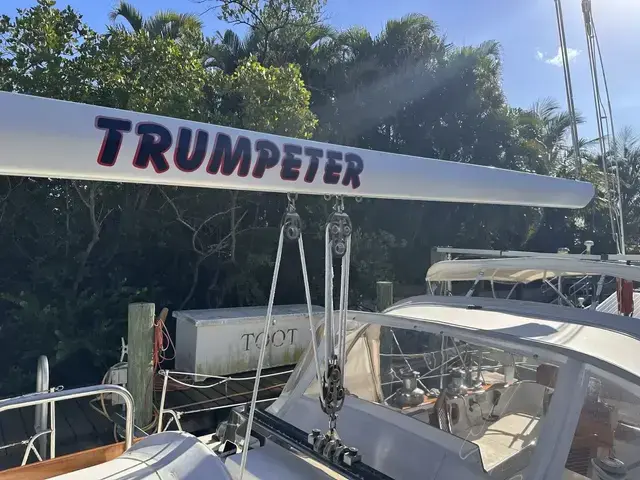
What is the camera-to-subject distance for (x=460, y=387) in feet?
8.42

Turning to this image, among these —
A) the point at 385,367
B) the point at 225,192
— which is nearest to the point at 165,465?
the point at 385,367

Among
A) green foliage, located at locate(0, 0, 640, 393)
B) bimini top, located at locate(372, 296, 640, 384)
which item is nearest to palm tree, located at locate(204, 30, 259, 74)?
green foliage, located at locate(0, 0, 640, 393)

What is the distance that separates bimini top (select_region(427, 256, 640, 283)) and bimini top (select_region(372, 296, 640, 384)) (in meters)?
0.84

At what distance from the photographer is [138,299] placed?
30.7 ft

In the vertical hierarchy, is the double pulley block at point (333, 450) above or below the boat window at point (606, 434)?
below

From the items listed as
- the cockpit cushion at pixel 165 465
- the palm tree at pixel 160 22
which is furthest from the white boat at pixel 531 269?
the palm tree at pixel 160 22

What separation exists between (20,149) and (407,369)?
2.18m

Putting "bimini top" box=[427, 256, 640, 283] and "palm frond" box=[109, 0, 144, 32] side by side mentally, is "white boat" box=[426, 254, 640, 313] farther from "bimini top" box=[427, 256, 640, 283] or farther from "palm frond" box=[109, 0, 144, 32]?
"palm frond" box=[109, 0, 144, 32]

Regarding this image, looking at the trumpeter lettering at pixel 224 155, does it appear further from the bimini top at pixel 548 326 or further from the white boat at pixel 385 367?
the bimini top at pixel 548 326

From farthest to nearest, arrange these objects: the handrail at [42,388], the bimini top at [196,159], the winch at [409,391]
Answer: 1. the handrail at [42,388]
2. the winch at [409,391]
3. the bimini top at [196,159]

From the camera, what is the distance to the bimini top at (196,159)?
1.08 m

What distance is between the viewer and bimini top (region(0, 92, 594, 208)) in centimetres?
108

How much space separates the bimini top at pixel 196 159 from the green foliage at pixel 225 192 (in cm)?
435

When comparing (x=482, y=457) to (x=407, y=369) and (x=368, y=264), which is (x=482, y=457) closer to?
(x=407, y=369)
